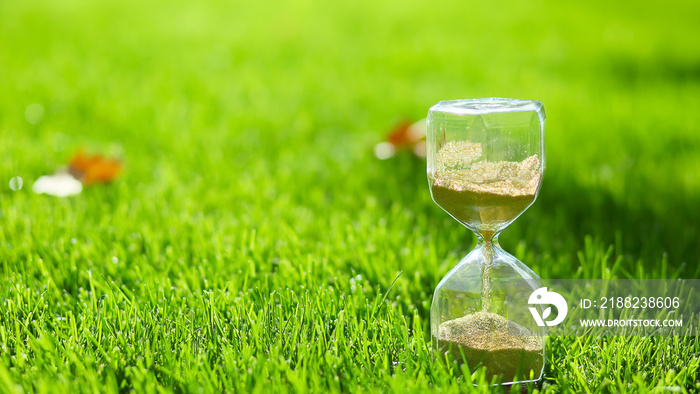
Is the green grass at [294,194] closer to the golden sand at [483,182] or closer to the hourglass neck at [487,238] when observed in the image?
the hourglass neck at [487,238]

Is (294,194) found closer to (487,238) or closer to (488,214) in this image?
(487,238)

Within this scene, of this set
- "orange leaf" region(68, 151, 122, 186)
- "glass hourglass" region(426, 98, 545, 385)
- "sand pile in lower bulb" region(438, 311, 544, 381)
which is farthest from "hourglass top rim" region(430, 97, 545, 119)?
"orange leaf" region(68, 151, 122, 186)

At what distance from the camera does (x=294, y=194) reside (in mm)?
3375

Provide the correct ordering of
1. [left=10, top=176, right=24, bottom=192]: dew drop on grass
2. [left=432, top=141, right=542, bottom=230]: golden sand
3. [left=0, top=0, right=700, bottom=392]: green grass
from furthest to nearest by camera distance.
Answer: [left=10, top=176, right=24, bottom=192]: dew drop on grass < [left=0, top=0, right=700, bottom=392]: green grass < [left=432, top=141, right=542, bottom=230]: golden sand

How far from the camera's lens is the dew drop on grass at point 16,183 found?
329cm

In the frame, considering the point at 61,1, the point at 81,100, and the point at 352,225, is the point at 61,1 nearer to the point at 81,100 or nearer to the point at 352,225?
the point at 81,100

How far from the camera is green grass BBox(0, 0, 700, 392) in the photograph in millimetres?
1862

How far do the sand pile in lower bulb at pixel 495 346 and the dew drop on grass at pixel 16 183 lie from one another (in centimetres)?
231

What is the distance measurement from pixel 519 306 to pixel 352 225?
3.61ft

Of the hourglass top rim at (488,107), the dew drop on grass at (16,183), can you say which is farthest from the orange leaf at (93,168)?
the hourglass top rim at (488,107)

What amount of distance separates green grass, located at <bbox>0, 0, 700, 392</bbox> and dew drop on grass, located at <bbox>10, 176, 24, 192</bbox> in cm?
3

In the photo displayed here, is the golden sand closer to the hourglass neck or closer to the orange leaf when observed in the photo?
the hourglass neck

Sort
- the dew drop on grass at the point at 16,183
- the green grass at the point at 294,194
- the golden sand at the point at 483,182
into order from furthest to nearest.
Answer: the dew drop on grass at the point at 16,183 < the green grass at the point at 294,194 < the golden sand at the point at 483,182

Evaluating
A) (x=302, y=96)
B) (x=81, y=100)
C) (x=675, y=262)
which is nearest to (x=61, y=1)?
(x=81, y=100)
